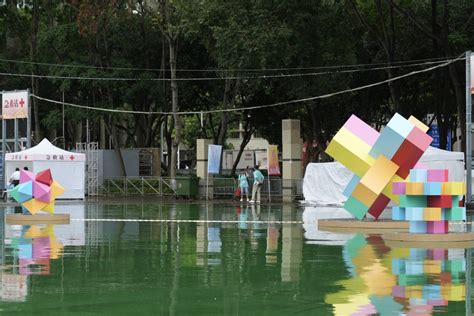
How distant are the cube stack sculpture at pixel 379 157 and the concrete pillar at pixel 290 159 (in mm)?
16862

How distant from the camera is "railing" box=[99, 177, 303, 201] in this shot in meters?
39.9

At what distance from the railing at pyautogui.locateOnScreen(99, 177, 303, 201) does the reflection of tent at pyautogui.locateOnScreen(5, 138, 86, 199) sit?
5325 mm

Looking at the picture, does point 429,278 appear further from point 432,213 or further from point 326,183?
point 326,183

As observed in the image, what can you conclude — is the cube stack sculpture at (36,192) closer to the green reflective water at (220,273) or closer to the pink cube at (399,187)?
the green reflective water at (220,273)

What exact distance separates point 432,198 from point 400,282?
6.13 meters

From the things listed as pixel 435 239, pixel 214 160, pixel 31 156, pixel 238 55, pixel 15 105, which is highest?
pixel 238 55

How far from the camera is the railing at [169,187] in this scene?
3991 centimetres

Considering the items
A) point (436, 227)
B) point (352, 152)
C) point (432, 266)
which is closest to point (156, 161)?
point (352, 152)

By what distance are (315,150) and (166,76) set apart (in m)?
11.8

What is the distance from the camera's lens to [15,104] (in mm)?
40469

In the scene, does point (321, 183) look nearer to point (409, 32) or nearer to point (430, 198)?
point (409, 32)

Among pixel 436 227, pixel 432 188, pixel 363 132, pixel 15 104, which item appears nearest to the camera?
pixel 432 188

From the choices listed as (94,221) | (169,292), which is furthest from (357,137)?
(169,292)

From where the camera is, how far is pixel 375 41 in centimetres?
4462
